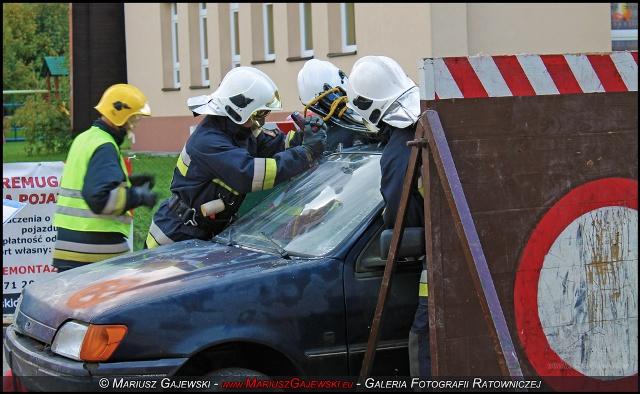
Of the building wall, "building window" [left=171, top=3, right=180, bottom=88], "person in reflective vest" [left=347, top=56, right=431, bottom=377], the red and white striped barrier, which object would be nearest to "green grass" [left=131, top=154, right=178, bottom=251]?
"person in reflective vest" [left=347, top=56, right=431, bottom=377]

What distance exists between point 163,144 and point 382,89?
2273 cm

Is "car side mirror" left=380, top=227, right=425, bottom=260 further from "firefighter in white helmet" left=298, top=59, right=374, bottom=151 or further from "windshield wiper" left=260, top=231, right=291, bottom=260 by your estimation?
"firefighter in white helmet" left=298, top=59, right=374, bottom=151

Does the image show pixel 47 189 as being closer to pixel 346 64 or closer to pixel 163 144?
pixel 346 64

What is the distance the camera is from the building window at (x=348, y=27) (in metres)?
19.1

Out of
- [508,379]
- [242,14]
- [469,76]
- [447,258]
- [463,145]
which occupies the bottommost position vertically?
[508,379]

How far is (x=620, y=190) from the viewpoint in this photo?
4.48 metres

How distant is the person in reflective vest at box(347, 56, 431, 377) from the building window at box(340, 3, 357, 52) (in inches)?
558

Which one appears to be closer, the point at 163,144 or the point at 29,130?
the point at 163,144

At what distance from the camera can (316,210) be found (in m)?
5.15

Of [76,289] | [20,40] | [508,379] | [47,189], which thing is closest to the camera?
[508,379]

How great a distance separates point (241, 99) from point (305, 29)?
15.3 meters

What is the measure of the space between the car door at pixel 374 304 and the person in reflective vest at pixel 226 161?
3.19 ft

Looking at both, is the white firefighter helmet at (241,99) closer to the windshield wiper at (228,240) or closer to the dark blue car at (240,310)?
the windshield wiper at (228,240)

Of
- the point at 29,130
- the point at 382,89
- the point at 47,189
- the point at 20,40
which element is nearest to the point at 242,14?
the point at 29,130
